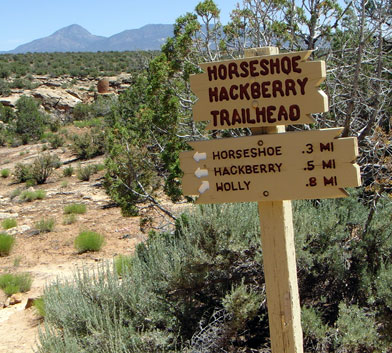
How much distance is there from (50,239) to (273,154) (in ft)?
27.4

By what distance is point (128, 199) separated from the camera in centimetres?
745

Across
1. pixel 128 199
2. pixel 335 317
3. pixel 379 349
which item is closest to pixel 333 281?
pixel 335 317

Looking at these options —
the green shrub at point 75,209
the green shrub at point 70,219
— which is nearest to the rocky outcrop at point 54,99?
the green shrub at point 75,209

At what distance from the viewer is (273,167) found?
2.98 m

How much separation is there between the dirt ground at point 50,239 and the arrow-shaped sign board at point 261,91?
8.91ft

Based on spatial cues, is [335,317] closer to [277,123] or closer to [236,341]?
[236,341]

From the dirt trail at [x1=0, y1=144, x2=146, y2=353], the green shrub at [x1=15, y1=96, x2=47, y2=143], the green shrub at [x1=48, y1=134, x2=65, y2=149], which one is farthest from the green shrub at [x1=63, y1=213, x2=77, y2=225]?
the green shrub at [x1=15, y1=96, x2=47, y2=143]

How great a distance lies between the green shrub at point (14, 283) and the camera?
731 centimetres

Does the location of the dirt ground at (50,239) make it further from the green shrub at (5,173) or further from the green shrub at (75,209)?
the green shrub at (5,173)

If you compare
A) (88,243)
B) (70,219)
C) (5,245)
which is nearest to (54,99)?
(70,219)

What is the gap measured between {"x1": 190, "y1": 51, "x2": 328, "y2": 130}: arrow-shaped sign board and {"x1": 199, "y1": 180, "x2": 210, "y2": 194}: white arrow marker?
330 millimetres

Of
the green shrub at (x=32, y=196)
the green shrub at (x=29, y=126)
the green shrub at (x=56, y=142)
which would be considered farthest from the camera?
the green shrub at (x=29, y=126)

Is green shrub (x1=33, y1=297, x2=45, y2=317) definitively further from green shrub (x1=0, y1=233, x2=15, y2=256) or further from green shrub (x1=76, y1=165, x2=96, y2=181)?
green shrub (x1=76, y1=165, x2=96, y2=181)

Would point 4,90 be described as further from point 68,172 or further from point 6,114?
point 68,172
